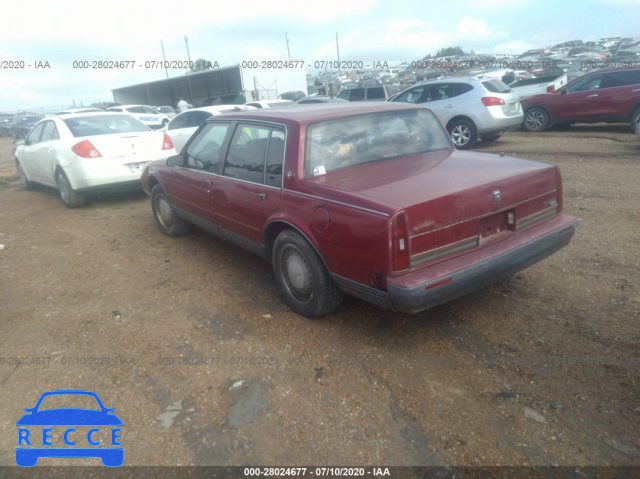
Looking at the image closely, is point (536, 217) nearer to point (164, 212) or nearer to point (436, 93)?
point (164, 212)

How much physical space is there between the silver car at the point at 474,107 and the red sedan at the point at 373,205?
637cm

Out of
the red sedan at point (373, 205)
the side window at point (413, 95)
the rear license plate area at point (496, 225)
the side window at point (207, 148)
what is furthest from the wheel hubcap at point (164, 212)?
the side window at point (413, 95)

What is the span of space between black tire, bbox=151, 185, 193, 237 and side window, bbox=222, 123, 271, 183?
63.7 inches

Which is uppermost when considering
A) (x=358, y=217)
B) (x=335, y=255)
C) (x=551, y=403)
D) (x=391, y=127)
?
(x=391, y=127)

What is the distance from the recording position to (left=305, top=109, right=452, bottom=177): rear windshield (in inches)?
141

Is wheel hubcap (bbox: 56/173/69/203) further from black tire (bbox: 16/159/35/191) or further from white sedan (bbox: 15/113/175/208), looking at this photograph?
black tire (bbox: 16/159/35/191)

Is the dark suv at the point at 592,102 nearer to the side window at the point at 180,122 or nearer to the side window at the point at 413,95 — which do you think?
the side window at the point at 413,95

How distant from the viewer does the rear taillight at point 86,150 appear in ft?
23.6

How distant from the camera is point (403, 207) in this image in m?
2.78

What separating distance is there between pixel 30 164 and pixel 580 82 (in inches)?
484

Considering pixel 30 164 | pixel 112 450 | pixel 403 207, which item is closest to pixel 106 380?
pixel 112 450

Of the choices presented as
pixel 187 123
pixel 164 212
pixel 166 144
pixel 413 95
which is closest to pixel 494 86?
pixel 413 95

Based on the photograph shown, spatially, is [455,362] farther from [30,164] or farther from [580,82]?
[580,82]

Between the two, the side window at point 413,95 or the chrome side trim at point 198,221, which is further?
the side window at point 413,95
